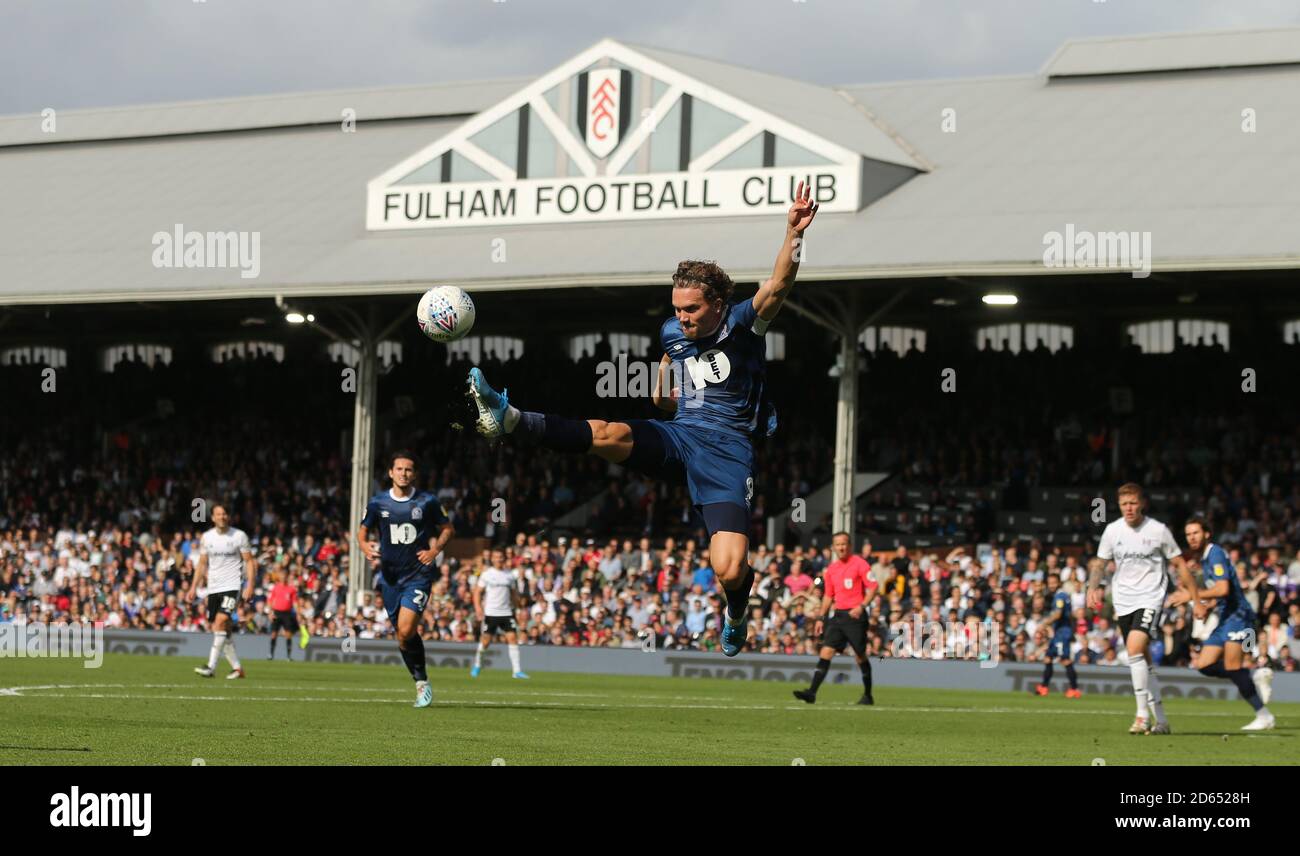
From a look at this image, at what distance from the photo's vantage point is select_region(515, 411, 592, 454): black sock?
10469 mm

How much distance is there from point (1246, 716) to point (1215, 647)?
3.54 metres

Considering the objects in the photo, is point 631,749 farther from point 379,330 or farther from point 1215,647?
point 379,330

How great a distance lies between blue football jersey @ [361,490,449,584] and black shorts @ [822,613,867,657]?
578cm

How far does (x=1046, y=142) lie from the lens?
3384cm

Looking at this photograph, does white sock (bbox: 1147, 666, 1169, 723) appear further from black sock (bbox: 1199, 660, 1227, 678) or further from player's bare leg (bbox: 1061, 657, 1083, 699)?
player's bare leg (bbox: 1061, 657, 1083, 699)

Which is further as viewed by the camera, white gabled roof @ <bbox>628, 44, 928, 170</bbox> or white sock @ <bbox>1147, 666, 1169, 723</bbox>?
white gabled roof @ <bbox>628, 44, 928, 170</bbox>

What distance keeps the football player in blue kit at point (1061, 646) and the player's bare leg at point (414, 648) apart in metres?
10.9

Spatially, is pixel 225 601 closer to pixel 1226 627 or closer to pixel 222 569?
pixel 222 569

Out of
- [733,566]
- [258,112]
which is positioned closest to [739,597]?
[733,566]

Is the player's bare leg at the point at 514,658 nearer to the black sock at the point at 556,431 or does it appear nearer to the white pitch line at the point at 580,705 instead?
the white pitch line at the point at 580,705

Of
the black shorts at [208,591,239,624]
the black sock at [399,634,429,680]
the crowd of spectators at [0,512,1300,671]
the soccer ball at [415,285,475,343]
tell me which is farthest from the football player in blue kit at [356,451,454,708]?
the crowd of spectators at [0,512,1300,671]

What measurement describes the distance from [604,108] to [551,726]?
68.2 ft

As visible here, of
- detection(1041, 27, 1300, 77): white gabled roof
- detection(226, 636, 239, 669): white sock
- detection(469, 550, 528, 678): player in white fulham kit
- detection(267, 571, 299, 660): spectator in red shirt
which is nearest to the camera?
detection(226, 636, 239, 669): white sock
